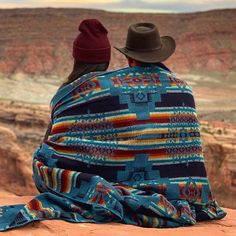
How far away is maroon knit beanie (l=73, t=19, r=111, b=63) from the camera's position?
3920mm

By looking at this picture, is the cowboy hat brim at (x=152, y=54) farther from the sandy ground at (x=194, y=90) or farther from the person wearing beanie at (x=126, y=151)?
the sandy ground at (x=194, y=90)

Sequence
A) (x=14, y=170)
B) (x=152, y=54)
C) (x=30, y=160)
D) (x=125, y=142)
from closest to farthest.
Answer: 1. (x=125, y=142)
2. (x=152, y=54)
3. (x=14, y=170)
4. (x=30, y=160)

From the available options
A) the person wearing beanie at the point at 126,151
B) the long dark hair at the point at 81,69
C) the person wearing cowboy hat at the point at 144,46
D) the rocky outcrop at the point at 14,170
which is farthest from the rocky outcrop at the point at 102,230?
the rocky outcrop at the point at 14,170

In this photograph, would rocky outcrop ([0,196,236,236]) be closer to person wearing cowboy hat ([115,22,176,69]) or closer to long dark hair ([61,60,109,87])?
long dark hair ([61,60,109,87])

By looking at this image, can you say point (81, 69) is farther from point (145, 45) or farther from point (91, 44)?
point (145, 45)

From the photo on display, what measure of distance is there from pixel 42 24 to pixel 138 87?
55.5m

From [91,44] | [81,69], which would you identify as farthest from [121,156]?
[91,44]

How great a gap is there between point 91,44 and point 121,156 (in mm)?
718

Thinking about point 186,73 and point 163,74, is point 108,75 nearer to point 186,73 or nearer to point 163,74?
point 163,74

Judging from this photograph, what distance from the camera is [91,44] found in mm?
3920

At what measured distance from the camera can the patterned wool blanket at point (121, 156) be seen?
3576 millimetres

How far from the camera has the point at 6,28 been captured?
5600 cm

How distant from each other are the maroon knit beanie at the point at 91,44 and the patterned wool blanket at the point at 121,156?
203 mm

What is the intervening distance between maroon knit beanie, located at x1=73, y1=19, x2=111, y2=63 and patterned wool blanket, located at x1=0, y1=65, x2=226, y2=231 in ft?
0.67
